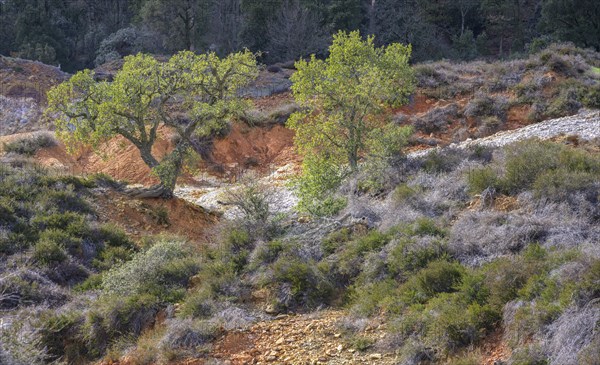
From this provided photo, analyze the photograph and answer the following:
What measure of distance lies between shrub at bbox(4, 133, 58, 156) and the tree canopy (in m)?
3.57

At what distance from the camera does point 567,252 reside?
7.55 meters

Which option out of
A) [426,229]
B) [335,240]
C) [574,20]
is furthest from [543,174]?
[574,20]

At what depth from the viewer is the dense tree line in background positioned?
32562 millimetres

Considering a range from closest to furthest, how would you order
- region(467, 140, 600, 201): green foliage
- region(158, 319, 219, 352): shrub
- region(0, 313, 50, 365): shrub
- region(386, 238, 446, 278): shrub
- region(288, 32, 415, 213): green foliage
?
region(0, 313, 50, 365): shrub → region(158, 319, 219, 352): shrub → region(386, 238, 446, 278): shrub → region(467, 140, 600, 201): green foliage → region(288, 32, 415, 213): green foliage

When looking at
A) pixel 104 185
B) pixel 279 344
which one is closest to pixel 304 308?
pixel 279 344

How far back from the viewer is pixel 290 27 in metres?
32.5

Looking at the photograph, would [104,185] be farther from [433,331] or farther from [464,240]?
[433,331]

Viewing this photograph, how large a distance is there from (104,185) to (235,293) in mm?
6607

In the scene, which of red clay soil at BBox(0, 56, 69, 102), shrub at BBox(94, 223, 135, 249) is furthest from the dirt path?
red clay soil at BBox(0, 56, 69, 102)

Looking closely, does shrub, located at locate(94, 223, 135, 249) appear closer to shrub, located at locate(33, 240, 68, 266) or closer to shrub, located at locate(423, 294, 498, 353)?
shrub, located at locate(33, 240, 68, 266)

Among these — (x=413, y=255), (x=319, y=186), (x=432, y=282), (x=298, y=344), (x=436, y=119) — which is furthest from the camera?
(x=436, y=119)

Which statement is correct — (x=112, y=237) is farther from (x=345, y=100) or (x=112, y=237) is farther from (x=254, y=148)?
(x=254, y=148)

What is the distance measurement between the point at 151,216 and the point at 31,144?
726 cm

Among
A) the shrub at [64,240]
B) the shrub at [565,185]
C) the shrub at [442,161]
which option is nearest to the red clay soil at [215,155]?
the shrub at [64,240]
